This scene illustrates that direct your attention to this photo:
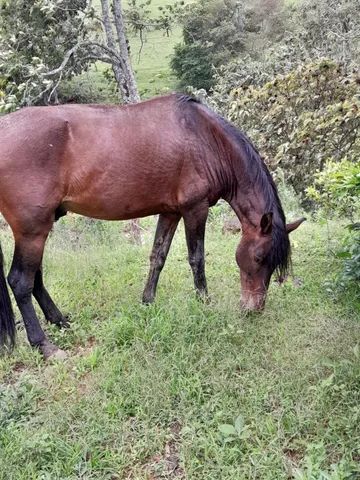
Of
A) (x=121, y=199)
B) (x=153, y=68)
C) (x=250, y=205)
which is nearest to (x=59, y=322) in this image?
(x=121, y=199)

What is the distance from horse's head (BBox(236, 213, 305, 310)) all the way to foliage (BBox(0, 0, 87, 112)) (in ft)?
13.5

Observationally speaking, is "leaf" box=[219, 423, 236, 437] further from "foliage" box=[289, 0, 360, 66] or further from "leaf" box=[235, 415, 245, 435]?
"foliage" box=[289, 0, 360, 66]

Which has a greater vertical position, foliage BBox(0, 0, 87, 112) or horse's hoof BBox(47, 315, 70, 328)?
foliage BBox(0, 0, 87, 112)

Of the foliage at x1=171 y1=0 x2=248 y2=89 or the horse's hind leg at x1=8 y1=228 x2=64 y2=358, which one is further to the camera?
the foliage at x1=171 y1=0 x2=248 y2=89

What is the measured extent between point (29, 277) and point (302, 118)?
12.1ft

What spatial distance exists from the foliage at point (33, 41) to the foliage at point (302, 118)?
287cm

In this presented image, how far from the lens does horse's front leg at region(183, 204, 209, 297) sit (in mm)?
4098

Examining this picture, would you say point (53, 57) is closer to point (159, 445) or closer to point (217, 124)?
point (217, 124)

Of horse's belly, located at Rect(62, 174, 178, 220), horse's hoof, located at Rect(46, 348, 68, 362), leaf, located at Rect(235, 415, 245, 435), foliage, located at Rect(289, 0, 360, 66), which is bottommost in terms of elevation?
leaf, located at Rect(235, 415, 245, 435)

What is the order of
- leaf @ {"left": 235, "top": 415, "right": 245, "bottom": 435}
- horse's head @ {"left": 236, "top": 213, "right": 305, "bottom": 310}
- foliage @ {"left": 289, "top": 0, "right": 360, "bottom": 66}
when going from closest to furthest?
leaf @ {"left": 235, "top": 415, "right": 245, "bottom": 435}, horse's head @ {"left": 236, "top": 213, "right": 305, "bottom": 310}, foliage @ {"left": 289, "top": 0, "right": 360, "bottom": 66}

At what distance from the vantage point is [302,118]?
5.71 metres

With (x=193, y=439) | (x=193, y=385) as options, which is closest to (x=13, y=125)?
(x=193, y=385)

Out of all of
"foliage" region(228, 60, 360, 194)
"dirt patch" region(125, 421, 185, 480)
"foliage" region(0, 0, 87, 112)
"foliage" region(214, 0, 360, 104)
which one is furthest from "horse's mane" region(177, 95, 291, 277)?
"foliage" region(214, 0, 360, 104)

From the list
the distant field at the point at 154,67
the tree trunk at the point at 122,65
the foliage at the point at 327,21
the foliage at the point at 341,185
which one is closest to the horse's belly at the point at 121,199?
the foliage at the point at 341,185
